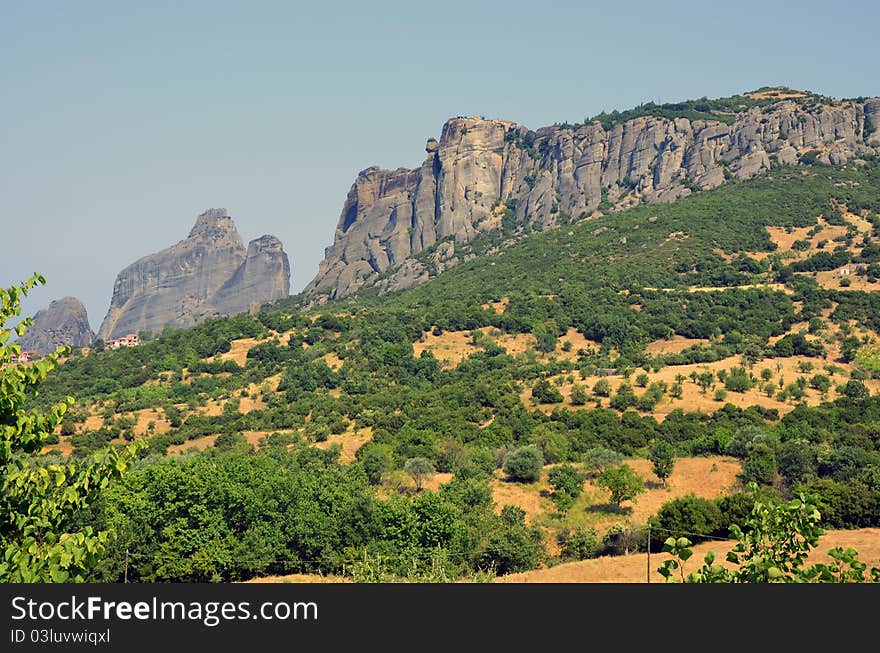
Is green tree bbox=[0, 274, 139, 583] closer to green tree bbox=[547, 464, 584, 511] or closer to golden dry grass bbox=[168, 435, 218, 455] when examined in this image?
green tree bbox=[547, 464, 584, 511]

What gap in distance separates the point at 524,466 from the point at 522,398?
2128 centimetres

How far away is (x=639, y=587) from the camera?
7.96m

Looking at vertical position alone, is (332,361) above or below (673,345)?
below

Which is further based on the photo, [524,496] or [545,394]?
[545,394]

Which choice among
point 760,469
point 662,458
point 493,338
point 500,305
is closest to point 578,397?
point 662,458

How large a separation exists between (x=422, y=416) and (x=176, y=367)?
39533mm

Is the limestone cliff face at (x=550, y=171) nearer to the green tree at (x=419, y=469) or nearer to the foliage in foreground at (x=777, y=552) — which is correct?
the green tree at (x=419, y=469)

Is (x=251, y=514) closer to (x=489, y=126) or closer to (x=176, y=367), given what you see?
(x=176, y=367)

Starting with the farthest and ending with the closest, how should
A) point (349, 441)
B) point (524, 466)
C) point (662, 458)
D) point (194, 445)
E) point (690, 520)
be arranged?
point (194, 445) → point (349, 441) → point (662, 458) → point (524, 466) → point (690, 520)

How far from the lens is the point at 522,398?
255 feet

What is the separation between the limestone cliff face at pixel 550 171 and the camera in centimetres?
15488

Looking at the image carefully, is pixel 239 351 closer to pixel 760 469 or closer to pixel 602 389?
pixel 602 389

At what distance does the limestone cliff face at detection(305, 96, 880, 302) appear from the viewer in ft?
508

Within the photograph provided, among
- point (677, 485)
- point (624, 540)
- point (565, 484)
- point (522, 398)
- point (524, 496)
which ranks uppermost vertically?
point (522, 398)
